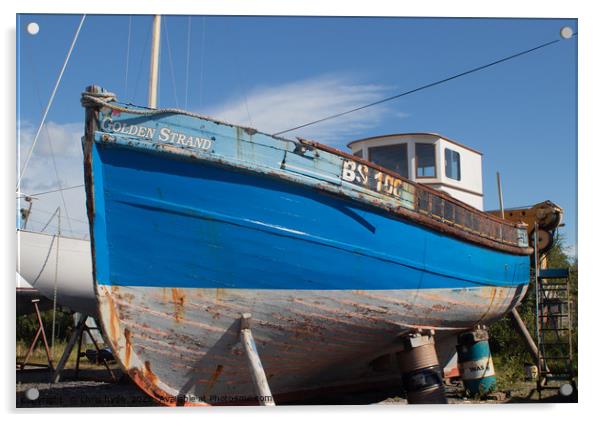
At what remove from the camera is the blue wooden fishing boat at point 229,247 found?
462 cm

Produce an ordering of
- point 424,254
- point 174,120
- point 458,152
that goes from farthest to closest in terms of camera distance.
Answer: point 458,152, point 424,254, point 174,120

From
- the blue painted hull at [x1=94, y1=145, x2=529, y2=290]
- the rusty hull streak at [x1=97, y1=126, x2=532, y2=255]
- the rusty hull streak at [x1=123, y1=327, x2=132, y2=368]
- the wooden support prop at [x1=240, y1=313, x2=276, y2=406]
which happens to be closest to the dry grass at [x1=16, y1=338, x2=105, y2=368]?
the rusty hull streak at [x1=123, y1=327, x2=132, y2=368]

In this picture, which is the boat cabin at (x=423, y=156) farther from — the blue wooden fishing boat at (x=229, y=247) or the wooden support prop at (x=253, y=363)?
the wooden support prop at (x=253, y=363)

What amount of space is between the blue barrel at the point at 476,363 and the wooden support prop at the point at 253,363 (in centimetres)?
254

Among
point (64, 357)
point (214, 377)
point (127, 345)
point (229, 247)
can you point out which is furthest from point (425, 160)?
point (64, 357)

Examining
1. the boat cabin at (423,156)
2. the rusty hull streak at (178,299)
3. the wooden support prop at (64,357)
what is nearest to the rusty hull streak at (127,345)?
the rusty hull streak at (178,299)

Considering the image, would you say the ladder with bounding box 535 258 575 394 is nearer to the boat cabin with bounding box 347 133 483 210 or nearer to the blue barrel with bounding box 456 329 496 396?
the blue barrel with bounding box 456 329 496 396

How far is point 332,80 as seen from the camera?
18.4 feet

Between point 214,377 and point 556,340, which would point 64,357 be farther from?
point 556,340

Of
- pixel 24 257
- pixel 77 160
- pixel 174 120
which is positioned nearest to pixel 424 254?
pixel 174 120

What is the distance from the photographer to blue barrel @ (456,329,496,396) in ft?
21.2

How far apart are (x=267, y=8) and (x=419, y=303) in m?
2.74

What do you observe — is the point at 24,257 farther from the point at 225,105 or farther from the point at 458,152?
the point at 458,152

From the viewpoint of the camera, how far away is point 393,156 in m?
6.98
